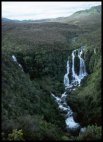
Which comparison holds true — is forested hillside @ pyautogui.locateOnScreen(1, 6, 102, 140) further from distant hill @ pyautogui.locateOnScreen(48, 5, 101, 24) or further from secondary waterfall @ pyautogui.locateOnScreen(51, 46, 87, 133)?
distant hill @ pyautogui.locateOnScreen(48, 5, 101, 24)

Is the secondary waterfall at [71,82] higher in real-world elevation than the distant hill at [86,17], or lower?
lower

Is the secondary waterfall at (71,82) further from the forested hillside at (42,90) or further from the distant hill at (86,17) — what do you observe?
the distant hill at (86,17)

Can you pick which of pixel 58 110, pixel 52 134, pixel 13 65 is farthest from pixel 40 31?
pixel 52 134

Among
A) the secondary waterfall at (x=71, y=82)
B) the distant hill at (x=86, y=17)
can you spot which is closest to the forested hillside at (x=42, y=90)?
the secondary waterfall at (x=71, y=82)

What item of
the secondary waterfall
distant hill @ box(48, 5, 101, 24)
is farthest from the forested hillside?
distant hill @ box(48, 5, 101, 24)

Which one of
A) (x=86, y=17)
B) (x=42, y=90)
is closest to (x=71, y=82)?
(x=42, y=90)
